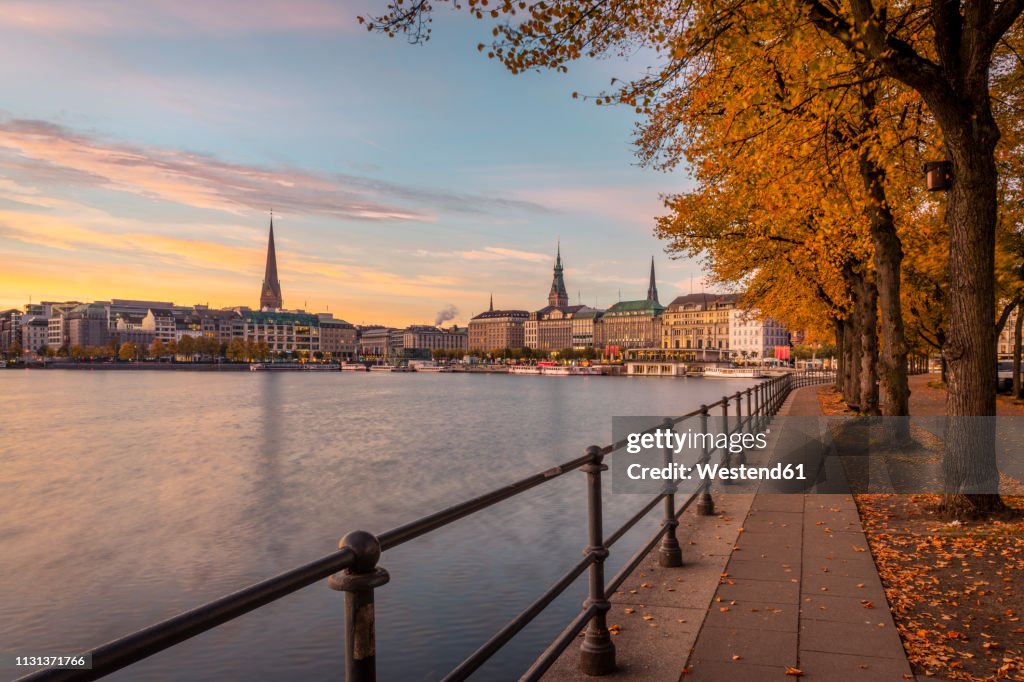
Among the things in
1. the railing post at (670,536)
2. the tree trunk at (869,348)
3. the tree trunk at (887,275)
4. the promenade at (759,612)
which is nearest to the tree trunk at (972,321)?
the promenade at (759,612)

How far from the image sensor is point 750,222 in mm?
24953

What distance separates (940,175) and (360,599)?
32.6 ft

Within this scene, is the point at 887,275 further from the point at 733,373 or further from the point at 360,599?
the point at 733,373

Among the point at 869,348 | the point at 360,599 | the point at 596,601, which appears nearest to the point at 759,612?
the point at 596,601

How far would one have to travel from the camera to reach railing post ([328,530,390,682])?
2.53 meters

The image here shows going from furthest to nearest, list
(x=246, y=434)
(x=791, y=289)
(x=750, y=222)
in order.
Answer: (x=246, y=434) < (x=791, y=289) < (x=750, y=222)

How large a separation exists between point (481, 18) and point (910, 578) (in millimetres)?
8408

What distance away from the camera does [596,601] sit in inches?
212

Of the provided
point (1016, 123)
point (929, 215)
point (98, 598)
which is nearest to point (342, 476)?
point (98, 598)

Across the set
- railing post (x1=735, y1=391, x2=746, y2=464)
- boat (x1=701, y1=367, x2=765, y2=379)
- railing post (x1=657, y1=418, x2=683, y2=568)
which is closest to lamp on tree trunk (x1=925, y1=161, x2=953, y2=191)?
railing post (x1=735, y1=391, x2=746, y2=464)

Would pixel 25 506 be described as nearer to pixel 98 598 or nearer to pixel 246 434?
pixel 98 598

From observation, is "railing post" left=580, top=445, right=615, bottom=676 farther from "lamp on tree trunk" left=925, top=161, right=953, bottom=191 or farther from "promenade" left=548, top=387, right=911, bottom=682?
"lamp on tree trunk" left=925, top=161, right=953, bottom=191

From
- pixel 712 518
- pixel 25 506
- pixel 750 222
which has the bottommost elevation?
pixel 25 506

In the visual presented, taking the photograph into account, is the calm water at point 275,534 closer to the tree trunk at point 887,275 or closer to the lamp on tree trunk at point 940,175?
the tree trunk at point 887,275
